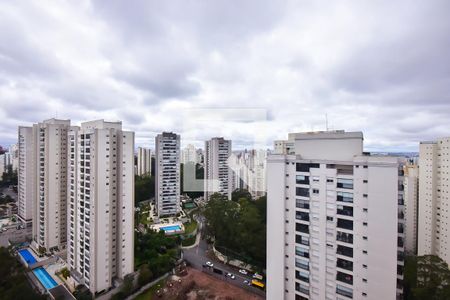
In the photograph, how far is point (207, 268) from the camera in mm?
9188

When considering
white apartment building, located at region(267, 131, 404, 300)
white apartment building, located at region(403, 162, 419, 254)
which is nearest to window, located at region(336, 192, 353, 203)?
white apartment building, located at region(267, 131, 404, 300)

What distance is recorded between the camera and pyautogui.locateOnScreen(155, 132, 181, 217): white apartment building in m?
15.7

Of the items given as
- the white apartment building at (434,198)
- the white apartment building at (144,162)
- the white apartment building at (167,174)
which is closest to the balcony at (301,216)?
the white apartment building at (434,198)

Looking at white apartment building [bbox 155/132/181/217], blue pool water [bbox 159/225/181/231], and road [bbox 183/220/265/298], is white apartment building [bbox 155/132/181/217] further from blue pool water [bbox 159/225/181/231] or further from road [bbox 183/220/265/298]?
road [bbox 183/220/265/298]

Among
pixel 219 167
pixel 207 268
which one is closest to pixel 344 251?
pixel 207 268

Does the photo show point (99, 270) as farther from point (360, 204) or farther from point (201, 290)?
point (360, 204)

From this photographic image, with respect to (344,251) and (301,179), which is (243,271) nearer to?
(344,251)

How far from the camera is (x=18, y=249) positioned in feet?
35.5

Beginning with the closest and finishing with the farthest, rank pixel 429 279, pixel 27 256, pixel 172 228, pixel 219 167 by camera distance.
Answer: pixel 429 279 → pixel 27 256 → pixel 172 228 → pixel 219 167

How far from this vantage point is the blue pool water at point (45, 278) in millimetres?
7961

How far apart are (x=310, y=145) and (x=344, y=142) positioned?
0.74 m

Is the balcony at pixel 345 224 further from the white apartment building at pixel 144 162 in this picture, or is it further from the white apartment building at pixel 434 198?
the white apartment building at pixel 144 162

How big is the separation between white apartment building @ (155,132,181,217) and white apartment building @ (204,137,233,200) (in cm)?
279

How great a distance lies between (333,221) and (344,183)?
91cm
